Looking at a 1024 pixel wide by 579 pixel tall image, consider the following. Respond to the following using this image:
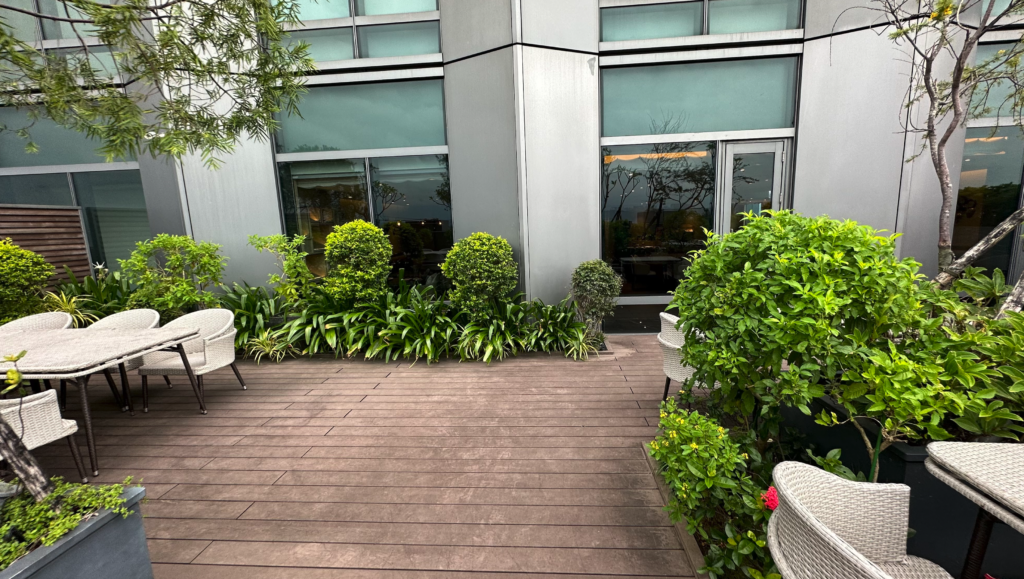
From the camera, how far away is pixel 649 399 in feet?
11.3

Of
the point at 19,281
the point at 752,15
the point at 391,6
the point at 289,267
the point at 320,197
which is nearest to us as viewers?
the point at 19,281

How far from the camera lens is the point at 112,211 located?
602cm

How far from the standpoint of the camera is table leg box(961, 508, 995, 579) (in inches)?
48.6

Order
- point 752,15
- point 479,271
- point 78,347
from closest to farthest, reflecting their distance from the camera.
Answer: point 78,347, point 479,271, point 752,15

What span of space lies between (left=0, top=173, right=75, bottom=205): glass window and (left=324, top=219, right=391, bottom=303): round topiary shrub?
Result: 4.63 meters

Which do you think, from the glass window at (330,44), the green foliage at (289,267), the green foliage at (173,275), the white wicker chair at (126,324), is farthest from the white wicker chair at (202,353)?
the glass window at (330,44)

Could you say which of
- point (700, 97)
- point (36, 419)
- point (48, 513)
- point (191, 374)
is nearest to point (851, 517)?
point (48, 513)

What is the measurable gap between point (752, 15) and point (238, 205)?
286 inches

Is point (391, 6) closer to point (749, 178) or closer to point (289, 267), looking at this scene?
point (289, 267)

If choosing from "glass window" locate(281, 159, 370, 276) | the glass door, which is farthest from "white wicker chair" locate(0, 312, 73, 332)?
the glass door

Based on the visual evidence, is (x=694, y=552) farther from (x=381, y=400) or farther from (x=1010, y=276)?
(x=1010, y=276)

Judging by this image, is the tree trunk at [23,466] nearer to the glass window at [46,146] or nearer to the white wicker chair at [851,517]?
the white wicker chair at [851,517]

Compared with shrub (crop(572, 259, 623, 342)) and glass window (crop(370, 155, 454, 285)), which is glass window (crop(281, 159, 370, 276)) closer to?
glass window (crop(370, 155, 454, 285))

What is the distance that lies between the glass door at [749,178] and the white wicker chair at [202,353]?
5792 mm
